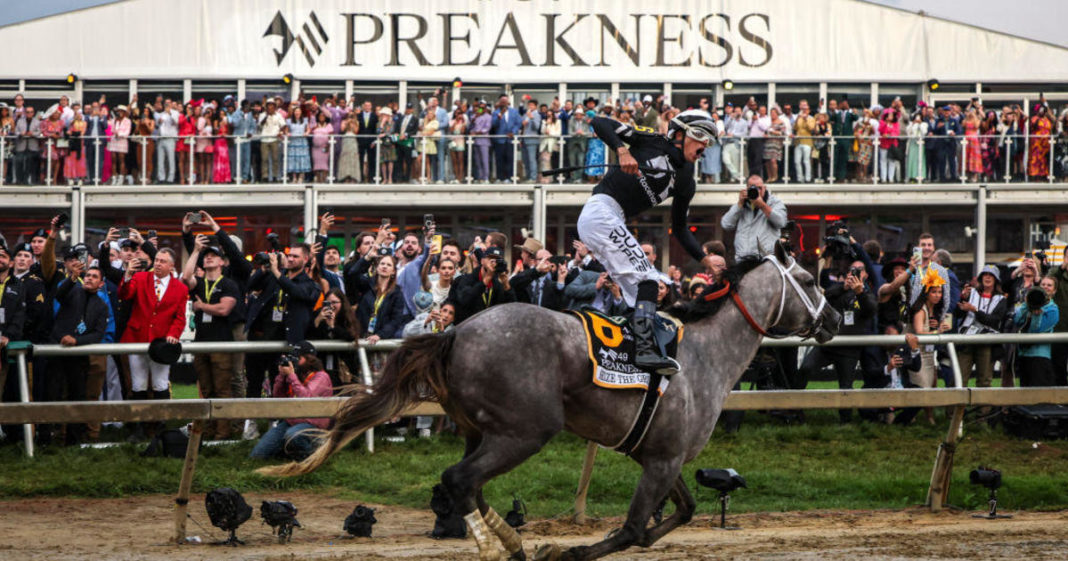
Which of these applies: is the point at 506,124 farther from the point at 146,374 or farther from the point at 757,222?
the point at 757,222

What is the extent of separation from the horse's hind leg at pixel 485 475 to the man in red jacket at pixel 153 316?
18.8 feet

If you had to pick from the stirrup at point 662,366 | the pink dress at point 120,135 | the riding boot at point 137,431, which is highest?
the pink dress at point 120,135

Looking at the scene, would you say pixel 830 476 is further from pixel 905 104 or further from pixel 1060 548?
pixel 905 104

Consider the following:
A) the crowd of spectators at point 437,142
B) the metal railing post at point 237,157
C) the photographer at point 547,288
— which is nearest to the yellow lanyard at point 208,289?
the photographer at point 547,288

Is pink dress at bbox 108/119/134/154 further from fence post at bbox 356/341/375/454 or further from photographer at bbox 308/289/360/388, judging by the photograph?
fence post at bbox 356/341/375/454

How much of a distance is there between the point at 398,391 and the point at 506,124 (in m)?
18.8

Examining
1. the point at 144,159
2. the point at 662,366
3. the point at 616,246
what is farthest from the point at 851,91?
the point at 662,366

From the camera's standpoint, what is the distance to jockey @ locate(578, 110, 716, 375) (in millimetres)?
7570

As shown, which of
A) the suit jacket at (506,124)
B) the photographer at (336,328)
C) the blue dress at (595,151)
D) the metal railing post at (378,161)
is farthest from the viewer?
the metal railing post at (378,161)

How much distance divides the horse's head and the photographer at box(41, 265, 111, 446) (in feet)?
21.2

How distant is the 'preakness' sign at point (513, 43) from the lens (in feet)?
104

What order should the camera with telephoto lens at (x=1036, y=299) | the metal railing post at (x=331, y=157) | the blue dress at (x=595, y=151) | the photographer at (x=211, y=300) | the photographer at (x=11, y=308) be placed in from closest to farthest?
the photographer at (x=11, y=308), the photographer at (x=211, y=300), the camera with telephoto lens at (x=1036, y=299), the blue dress at (x=595, y=151), the metal railing post at (x=331, y=157)

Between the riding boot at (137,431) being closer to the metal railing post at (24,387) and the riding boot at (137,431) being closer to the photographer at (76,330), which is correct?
the photographer at (76,330)

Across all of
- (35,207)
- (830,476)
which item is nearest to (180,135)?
(35,207)
